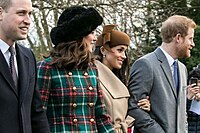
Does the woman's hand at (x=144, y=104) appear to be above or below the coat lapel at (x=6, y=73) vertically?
below

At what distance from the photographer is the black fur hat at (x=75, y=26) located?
4.00 m

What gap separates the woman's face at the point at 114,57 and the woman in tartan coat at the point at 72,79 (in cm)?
46

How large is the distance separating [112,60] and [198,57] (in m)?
11.1

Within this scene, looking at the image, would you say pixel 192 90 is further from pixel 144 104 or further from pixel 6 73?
pixel 6 73

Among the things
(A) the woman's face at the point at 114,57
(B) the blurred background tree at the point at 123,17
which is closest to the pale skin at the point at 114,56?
(A) the woman's face at the point at 114,57

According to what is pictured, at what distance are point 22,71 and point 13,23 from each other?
1.03 ft

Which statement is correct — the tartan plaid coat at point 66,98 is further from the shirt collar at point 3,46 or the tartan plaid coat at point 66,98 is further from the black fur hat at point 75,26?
the shirt collar at point 3,46

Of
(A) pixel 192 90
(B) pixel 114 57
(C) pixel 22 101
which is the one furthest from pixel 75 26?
(A) pixel 192 90

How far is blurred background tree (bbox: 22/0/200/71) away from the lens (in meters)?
10.5

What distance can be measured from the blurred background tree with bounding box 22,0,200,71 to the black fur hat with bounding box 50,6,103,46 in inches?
223

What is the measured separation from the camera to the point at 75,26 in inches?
158

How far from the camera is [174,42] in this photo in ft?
16.5

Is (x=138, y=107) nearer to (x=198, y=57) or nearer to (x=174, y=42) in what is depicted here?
(x=174, y=42)

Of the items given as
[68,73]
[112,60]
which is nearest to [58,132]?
[68,73]
